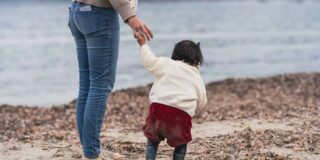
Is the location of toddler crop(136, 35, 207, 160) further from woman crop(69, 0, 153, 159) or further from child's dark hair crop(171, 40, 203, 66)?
woman crop(69, 0, 153, 159)

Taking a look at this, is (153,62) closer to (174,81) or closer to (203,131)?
(174,81)

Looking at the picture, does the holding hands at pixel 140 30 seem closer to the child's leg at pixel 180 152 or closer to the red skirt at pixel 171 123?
the red skirt at pixel 171 123

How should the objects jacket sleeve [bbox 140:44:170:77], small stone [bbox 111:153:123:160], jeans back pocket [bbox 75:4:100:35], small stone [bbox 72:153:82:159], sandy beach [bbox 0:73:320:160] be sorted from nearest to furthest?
jacket sleeve [bbox 140:44:170:77]
jeans back pocket [bbox 75:4:100:35]
small stone [bbox 111:153:123:160]
small stone [bbox 72:153:82:159]
sandy beach [bbox 0:73:320:160]

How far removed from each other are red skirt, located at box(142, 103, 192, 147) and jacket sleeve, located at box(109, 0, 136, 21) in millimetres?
789

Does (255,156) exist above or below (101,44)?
below

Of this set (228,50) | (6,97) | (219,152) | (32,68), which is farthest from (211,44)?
(219,152)

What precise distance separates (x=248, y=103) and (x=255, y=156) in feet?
23.8

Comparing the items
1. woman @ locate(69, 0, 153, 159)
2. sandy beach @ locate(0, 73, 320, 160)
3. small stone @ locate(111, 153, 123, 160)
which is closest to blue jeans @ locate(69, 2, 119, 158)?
woman @ locate(69, 0, 153, 159)

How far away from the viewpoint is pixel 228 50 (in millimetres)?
35531

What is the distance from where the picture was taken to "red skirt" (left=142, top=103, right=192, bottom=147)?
538cm

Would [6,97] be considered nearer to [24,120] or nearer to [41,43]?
[24,120]

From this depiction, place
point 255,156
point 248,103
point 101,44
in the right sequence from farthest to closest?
point 248,103
point 255,156
point 101,44

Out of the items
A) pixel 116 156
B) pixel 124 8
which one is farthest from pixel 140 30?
pixel 116 156

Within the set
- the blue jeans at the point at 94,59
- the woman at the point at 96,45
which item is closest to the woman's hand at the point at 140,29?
the woman at the point at 96,45
